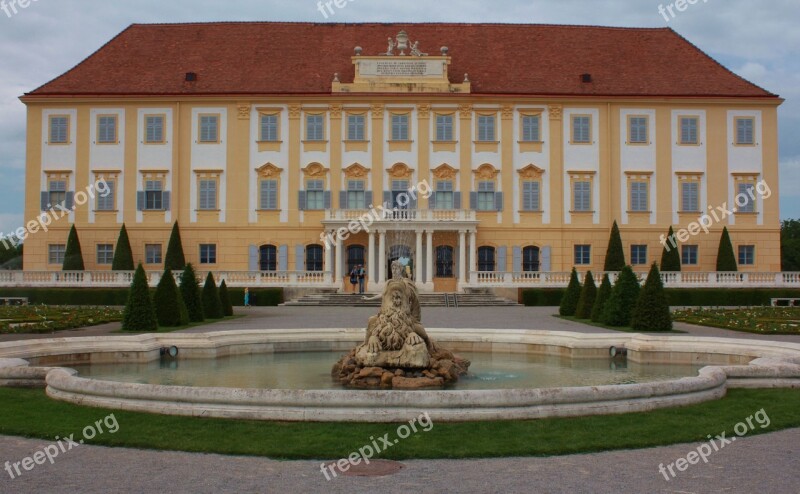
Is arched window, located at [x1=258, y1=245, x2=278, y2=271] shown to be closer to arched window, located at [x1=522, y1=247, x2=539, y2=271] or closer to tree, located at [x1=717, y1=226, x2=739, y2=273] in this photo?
arched window, located at [x1=522, y1=247, x2=539, y2=271]

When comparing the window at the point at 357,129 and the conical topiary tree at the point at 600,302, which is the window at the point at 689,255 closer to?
the window at the point at 357,129

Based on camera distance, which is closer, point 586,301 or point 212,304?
point 586,301

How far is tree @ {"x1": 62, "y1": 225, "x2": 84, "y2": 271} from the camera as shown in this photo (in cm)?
3822

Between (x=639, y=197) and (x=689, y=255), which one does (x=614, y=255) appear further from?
(x=689, y=255)

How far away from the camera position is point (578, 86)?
40.9 metres

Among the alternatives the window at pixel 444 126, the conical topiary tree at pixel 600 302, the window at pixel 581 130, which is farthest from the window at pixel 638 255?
the conical topiary tree at pixel 600 302

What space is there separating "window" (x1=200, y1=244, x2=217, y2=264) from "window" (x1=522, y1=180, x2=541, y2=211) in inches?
580

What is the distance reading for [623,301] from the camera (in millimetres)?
21688

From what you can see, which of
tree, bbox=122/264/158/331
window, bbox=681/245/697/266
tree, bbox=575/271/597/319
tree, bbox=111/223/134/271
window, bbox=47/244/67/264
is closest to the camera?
tree, bbox=122/264/158/331

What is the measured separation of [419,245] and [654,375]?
83.3ft

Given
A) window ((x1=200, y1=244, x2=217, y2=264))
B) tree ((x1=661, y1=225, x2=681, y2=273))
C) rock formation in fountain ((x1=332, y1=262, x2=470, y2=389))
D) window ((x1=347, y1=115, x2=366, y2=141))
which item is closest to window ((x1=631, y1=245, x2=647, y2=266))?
tree ((x1=661, y1=225, x2=681, y2=273))

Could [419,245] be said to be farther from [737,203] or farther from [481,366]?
[481,366]


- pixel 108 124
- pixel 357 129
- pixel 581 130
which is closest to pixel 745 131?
pixel 581 130

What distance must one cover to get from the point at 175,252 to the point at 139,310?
19.4 metres
